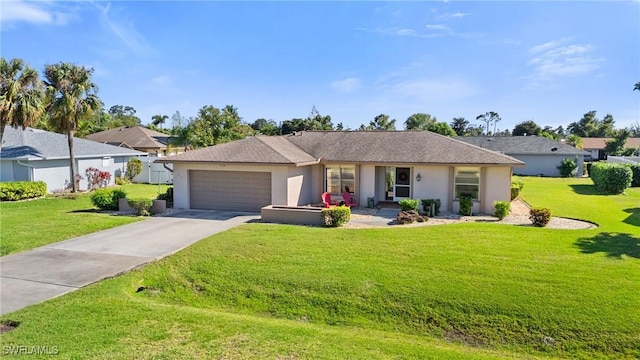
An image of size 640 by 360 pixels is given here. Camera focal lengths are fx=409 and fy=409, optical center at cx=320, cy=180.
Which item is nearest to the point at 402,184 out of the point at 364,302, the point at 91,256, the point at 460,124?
the point at 364,302

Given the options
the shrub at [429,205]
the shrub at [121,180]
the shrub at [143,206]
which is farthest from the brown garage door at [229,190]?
the shrub at [121,180]

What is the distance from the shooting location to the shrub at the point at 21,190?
22234mm

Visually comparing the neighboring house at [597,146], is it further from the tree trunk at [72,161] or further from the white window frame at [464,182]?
the tree trunk at [72,161]

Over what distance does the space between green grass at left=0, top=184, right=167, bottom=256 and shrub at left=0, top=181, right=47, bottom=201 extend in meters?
0.85

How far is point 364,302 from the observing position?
9266mm

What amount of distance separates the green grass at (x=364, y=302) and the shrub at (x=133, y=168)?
75.2 feet

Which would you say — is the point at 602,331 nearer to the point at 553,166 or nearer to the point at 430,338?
the point at 430,338

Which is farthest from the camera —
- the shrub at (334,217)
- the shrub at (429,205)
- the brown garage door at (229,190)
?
the brown garage door at (229,190)

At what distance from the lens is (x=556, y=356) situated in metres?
7.54

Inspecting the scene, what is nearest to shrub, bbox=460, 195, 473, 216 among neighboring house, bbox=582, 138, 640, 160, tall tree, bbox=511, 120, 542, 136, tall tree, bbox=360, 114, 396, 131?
tall tree, bbox=360, 114, 396, 131

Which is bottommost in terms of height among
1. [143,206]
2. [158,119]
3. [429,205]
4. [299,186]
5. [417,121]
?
[143,206]

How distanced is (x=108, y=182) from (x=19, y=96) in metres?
9.43

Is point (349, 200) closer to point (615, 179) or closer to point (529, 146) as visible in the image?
point (615, 179)

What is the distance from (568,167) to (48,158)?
4454 centimetres
